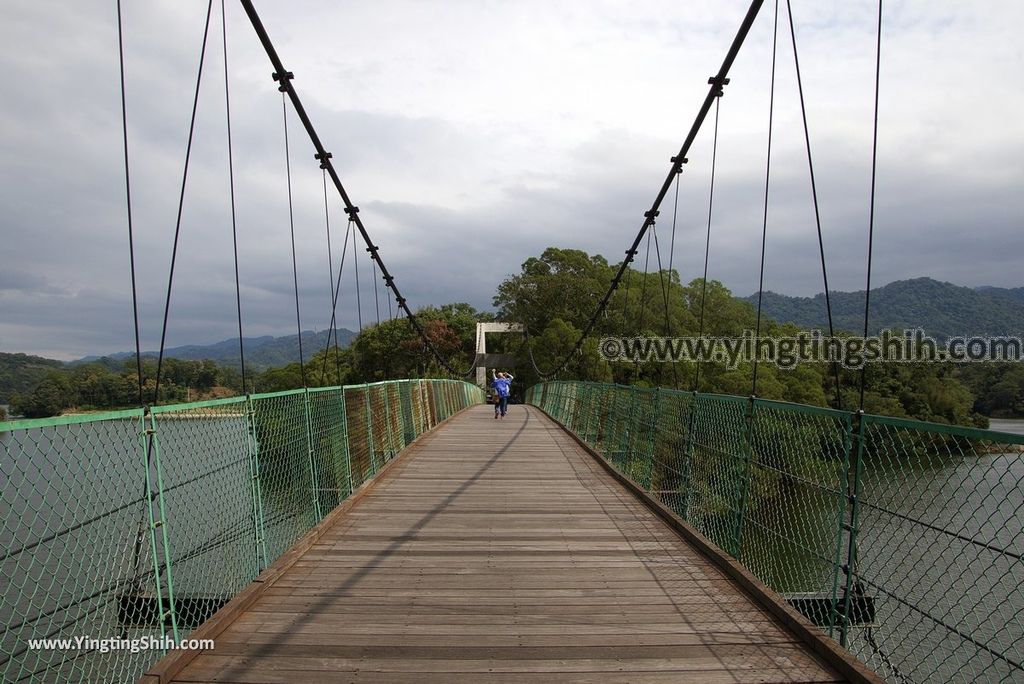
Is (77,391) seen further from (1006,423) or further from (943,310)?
(943,310)

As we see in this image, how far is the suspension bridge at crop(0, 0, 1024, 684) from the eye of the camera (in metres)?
2.47

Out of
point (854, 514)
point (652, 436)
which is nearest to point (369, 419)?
point (652, 436)

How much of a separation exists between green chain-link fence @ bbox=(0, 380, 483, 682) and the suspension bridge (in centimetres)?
2

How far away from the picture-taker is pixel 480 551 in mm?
4180

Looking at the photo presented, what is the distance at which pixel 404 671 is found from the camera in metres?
2.50

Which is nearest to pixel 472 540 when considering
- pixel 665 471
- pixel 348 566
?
pixel 348 566

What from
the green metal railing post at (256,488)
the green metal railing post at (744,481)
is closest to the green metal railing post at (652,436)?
the green metal railing post at (744,481)

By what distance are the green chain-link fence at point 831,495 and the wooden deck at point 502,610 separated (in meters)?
0.37

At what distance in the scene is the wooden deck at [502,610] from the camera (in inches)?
99.6

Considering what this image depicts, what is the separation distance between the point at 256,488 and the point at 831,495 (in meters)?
2.89

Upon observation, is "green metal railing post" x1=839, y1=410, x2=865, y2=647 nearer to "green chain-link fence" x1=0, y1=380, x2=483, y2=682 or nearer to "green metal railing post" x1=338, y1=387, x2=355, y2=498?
"green chain-link fence" x1=0, y1=380, x2=483, y2=682

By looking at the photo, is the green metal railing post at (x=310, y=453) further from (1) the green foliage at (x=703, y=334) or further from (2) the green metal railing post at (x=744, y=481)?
(1) the green foliage at (x=703, y=334)

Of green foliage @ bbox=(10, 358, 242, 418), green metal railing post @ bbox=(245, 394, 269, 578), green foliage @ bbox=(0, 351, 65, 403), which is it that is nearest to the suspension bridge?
green metal railing post @ bbox=(245, 394, 269, 578)

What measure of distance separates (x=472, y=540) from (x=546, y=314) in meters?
45.6
